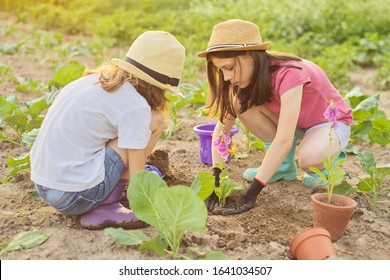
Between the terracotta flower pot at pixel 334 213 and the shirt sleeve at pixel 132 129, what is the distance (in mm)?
865

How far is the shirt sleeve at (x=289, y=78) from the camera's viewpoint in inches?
117

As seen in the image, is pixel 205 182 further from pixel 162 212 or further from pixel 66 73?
pixel 66 73

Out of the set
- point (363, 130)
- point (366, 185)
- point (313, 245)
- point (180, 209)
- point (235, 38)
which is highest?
point (235, 38)

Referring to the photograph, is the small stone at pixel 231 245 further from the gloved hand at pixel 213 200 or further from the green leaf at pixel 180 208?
the gloved hand at pixel 213 200

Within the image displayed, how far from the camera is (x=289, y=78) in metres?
2.97

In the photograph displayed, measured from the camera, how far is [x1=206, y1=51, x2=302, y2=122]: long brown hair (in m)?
2.96

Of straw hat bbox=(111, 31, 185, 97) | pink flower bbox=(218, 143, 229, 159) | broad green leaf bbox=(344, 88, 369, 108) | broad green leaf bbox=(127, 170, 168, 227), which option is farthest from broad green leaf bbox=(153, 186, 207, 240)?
broad green leaf bbox=(344, 88, 369, 108)

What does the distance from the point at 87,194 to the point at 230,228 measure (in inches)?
27.6

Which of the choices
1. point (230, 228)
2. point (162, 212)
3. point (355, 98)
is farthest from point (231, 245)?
point (355, 98)

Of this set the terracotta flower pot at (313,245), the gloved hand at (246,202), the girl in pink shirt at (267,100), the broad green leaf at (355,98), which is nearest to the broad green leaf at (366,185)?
the girl in pink shirt at (267,100)

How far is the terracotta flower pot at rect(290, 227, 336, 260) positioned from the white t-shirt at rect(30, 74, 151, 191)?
0.81m

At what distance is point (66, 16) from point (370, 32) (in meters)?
4.97

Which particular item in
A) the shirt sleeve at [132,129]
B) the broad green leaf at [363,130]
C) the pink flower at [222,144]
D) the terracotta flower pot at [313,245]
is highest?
the shirt sleeve at [132,129]
